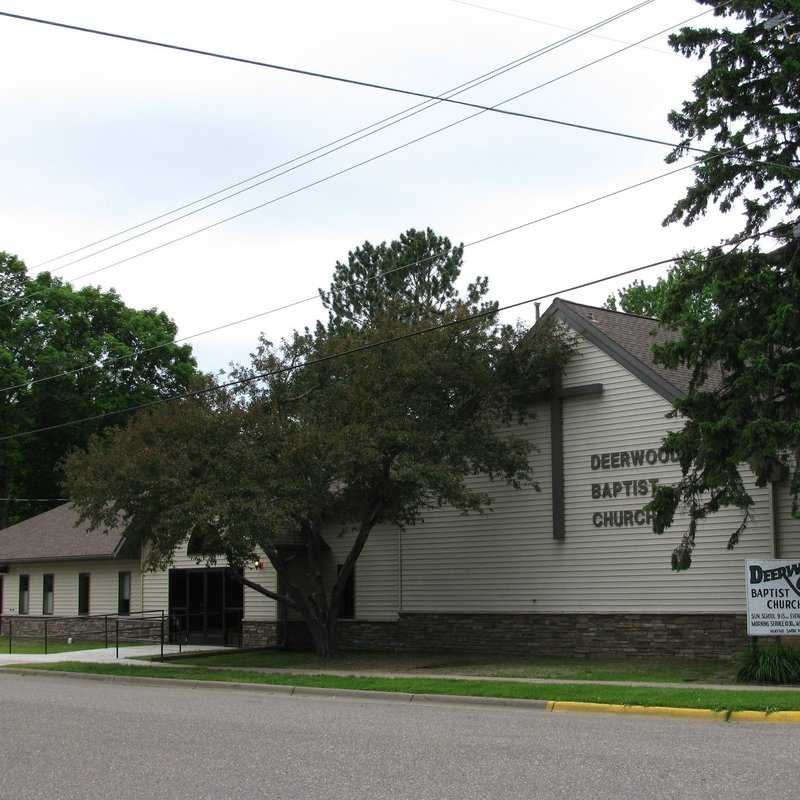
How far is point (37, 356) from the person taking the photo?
179ft

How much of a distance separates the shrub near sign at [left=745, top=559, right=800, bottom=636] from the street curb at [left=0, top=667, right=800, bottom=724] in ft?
15.1

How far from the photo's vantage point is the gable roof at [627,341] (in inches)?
960

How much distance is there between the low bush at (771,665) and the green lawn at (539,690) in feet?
4.61

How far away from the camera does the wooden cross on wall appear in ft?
84.4

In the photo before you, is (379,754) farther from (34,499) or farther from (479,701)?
(34,499)

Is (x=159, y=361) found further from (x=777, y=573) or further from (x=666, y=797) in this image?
(x=666, y=797)

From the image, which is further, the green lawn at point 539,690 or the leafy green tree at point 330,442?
the leafy green tree at point 330,442

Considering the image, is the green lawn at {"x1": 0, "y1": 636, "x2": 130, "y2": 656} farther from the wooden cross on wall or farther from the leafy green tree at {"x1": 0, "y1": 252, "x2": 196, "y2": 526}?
the leafy green tree at {"x1": 0, "y1": 252, "x2": 196, "y2": 526}

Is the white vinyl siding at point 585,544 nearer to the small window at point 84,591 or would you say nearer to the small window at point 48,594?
the small window at point 84,591

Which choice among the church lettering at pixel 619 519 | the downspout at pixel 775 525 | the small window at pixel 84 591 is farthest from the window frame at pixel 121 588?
the downspout at pixel 775 525

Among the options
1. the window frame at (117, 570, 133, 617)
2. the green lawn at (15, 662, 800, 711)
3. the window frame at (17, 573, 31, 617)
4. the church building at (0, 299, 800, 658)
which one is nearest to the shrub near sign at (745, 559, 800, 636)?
the green lawn at (15, 662, 800, 711)

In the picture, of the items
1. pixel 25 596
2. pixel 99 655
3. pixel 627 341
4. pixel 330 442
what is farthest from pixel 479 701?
pixel 25 596

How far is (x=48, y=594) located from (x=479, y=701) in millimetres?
26880

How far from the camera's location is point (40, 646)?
3534 cm
